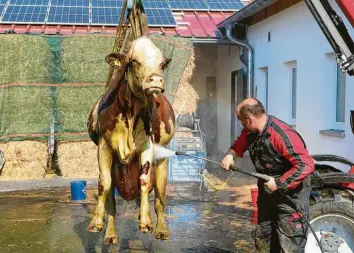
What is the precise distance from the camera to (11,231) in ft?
27.7

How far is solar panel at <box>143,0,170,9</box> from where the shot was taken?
1627 centimetres

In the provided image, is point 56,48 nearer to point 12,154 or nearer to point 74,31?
point 74,31

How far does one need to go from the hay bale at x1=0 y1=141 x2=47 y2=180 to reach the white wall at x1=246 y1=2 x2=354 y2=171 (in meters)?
5.35

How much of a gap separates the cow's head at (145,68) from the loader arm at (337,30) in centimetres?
189

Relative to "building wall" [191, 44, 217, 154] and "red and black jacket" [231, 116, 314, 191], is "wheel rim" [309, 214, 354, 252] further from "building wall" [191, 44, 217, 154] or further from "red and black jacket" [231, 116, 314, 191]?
"building wall" [191, 44, 217, 154]

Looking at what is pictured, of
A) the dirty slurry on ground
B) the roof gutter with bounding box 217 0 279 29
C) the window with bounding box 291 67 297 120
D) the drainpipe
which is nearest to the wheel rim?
the dirty slurry on ground

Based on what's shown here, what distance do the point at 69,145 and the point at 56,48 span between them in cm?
221

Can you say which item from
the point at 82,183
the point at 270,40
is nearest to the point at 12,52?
the point at 82,183

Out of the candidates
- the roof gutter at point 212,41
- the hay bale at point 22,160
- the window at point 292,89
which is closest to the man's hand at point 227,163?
the window at point 292,89

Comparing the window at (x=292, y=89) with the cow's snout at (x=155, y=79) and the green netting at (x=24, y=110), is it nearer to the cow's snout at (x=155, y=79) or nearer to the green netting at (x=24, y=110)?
the green netting at (x=24, y=110)

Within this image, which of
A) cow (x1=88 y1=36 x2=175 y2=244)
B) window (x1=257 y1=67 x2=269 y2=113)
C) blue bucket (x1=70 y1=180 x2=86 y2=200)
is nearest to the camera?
cow (x1=88 y1=36 x2=175 y2=244)

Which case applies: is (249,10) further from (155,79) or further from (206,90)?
(155,79)

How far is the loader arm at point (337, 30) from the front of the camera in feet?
19.1

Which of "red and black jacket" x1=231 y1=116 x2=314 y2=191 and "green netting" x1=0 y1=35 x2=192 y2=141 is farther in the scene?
"green netting" x1=0 y1=35 x2=192 y2=141
